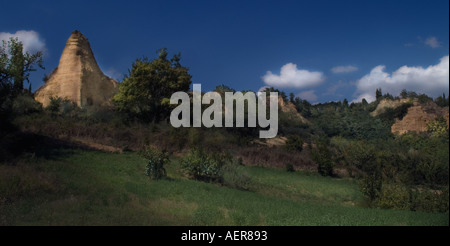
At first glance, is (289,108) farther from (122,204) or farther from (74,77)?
(122,204)

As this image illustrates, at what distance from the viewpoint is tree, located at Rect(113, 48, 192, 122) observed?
105 ft

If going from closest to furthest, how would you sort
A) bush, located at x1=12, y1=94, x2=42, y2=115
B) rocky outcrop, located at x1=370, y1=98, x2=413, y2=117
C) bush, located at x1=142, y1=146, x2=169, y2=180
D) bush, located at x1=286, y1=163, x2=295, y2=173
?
bush, located at x1=142, y1=146, x2=169, y2=180, bush, located at x1=12, y1=94, x2=42, y2=115, bush, located at x1=286, y1=163, x2=295, y2=173, rocky outcrop, located at x1=370, y1=98, x2=413, y2=117

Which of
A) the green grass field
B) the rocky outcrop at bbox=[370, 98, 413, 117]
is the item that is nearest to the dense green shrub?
the green grass field

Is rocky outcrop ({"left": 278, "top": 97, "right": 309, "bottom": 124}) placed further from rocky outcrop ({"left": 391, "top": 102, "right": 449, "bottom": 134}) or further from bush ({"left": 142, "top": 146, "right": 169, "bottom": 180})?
bush ({"left": 142, "top": 146, "right": 169, "bottom": 180})

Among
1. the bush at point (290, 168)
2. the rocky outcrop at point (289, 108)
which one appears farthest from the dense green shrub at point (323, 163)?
the rocky outcrop at point (289, 108)

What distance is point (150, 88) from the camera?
33031 millimetres

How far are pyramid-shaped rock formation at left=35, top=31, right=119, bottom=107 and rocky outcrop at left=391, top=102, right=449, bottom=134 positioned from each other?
44120 mm

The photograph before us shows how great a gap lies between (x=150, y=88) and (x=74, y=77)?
23.2 feet

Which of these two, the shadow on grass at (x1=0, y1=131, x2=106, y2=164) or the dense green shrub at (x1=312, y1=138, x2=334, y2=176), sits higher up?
the shadow on grass at (x1=0, y1=131, x2=106, y2=164)

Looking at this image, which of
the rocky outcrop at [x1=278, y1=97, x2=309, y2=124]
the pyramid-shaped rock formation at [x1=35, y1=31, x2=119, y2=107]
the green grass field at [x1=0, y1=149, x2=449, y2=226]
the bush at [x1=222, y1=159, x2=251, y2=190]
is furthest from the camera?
the rocky outcrop at [x1=278, y1=97, x2=309, y2=124]

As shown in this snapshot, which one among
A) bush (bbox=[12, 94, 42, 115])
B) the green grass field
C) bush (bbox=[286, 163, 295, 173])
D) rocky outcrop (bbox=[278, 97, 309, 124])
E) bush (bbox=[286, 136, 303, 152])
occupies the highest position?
rocky outcrop (bbox=[278, 97, 309, 124])

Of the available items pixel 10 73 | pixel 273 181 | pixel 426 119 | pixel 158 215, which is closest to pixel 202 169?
pixel 273 181

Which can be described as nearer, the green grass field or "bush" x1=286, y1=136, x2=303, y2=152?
the green grass field

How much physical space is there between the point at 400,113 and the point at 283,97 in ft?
67.9
